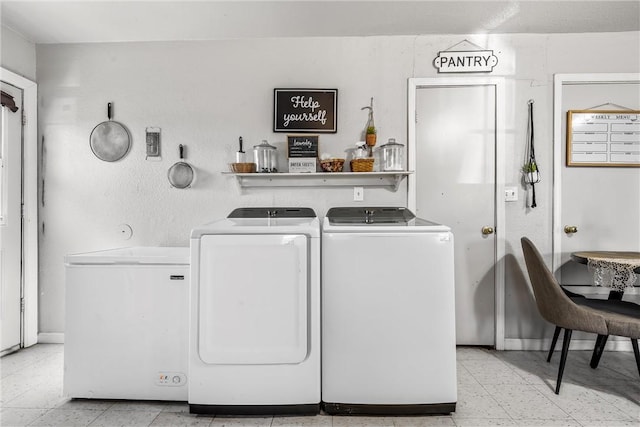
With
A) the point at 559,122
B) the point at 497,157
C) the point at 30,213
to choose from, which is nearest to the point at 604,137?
the point at 559,122

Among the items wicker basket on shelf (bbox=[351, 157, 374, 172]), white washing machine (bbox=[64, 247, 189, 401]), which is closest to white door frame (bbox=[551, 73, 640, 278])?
wicker basket on shelf (bbox=[351, 157, 374, 172])

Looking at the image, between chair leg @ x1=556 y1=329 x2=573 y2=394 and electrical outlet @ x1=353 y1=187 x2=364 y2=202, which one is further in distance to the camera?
electrical outlet @ x1=353 y1=187 x2=364 y2=202

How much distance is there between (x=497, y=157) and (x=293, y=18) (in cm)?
172

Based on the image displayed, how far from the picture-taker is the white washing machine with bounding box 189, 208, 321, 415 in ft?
5.74

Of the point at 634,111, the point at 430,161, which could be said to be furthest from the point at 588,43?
the point at 430,161

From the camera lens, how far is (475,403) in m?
1.90

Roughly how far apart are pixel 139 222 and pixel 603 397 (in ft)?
10.3

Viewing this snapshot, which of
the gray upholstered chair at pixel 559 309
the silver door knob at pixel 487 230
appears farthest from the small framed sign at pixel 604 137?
the gray upholstered chair at pixel 559 309

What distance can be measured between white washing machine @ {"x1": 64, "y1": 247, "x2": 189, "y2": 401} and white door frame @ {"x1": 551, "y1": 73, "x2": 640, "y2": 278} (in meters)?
2.52

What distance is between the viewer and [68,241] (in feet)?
8.92

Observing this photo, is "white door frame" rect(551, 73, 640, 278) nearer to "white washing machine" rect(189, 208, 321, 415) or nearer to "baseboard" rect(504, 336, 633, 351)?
"baseboard" rect(504, 336, 633, 351)

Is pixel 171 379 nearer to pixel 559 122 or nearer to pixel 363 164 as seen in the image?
pixel 363 164

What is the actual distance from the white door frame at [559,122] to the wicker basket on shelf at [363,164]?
1.34m

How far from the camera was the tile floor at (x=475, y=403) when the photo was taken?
5.73 ft
